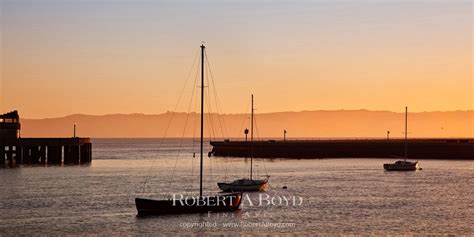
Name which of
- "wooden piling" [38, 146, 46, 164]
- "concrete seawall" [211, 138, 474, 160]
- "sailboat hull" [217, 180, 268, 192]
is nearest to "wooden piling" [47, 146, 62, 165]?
"wooden piling" [38, 146, 46, 164]

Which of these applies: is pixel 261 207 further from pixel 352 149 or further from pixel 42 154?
pixel 352 149

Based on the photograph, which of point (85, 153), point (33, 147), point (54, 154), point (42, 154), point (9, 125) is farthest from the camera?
point (85, 153)

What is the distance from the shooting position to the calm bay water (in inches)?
1804

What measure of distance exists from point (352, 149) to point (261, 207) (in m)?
93.9

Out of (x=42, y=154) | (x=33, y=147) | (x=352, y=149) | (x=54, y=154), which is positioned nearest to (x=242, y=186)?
(x=54, y=154)

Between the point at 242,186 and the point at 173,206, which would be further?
the point at 242,186

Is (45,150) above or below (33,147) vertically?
below

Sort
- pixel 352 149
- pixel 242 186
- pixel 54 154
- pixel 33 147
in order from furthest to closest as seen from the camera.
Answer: pixel 352 149
pixel 54 154
pixel 33 147
pixel 242 186

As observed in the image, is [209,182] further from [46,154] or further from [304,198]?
[46,154]

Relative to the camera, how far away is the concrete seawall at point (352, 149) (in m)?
137

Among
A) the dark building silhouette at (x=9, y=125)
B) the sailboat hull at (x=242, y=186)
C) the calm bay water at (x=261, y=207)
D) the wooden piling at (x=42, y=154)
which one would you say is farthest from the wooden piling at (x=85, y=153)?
the sailboat hull at (x=242, y=186)

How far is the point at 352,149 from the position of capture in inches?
5797

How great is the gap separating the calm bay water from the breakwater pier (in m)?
14.1

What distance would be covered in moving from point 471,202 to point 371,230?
19.2m
